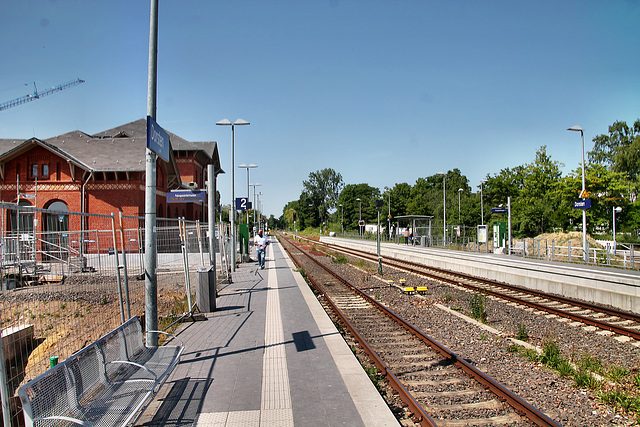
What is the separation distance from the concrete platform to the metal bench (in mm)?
318

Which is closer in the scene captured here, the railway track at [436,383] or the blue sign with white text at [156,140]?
the railway track at [436,383]

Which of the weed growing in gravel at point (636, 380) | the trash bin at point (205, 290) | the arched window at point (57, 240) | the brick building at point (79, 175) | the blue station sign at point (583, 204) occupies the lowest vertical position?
the weed growing in gravel at point (636, 380)

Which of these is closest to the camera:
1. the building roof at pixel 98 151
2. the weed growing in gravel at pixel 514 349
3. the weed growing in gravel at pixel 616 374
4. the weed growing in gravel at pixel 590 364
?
the weed growing in gravel at pixel 616 374

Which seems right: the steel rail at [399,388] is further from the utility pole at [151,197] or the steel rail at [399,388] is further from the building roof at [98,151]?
the building roof at [98,151]

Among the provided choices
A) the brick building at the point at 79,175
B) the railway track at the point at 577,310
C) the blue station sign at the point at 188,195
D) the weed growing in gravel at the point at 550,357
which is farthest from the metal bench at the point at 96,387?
the brick building at the point at 79,175

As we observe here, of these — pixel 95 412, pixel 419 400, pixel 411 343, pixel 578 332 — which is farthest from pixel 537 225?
pixel 95 412

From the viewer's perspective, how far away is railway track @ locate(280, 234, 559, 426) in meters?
4.80

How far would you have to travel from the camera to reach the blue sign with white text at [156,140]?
594 cm

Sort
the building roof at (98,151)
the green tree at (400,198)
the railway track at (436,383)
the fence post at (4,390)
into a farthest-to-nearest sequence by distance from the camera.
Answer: the green tree at (400,198), the building roof at (98,151), the railway track at (436,383), the fence post at (4,390)

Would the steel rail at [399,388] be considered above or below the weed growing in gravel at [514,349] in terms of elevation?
above

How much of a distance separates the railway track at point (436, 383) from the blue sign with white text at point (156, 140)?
434 centimetres

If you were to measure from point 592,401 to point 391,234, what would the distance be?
4852cm

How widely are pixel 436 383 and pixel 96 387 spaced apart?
13.4 feet

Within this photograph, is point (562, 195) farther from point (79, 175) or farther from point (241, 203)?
point (79, 175)
